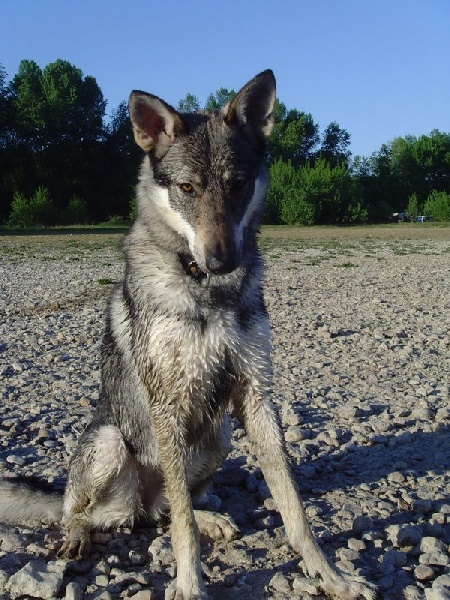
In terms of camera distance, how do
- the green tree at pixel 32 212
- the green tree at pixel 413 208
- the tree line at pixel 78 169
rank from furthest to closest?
the green tree at pixel 413 208 → the tree line at pixel 78 169 → the green tree at pixel 32 212

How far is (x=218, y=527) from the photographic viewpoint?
12.2 feet

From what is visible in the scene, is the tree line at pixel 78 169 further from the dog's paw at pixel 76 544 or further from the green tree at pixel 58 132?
the dog's paw at pixel 76 544

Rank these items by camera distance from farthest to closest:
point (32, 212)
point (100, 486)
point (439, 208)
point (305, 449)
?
1. point (439, 208)
2. point (32, 212)
3. point (305, 449)
4. point (100, 486)

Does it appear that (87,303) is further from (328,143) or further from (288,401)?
(328,143)

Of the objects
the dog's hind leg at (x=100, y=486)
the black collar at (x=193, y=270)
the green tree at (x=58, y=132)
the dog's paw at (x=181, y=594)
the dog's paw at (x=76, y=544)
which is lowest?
the dog's paw at (x=181, y=594)

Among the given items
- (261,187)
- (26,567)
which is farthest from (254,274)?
(26,567)

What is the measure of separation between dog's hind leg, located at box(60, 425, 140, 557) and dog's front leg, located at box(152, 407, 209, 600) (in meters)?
0.34

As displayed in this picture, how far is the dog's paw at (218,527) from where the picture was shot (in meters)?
3.71

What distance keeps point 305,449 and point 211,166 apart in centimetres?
246

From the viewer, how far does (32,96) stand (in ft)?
189

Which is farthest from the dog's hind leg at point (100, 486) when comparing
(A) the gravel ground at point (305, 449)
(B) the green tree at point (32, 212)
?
(B) the green tree at point (32, 212)

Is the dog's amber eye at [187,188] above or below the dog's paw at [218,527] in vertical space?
above

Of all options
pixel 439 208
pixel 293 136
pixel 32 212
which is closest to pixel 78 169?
pixel 32 212

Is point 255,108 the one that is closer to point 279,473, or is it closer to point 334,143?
point 279,473
